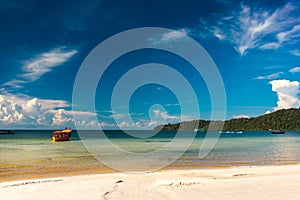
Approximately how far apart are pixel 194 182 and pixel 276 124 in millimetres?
204683

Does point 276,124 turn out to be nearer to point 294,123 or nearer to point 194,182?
point 294,123

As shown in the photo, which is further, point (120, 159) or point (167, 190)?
point (120, 159)

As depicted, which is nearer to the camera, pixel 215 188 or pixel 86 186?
pixel 215 188

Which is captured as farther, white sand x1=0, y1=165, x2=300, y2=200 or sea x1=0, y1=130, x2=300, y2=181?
sea x1=0, y1=130, x2=300, y2=181

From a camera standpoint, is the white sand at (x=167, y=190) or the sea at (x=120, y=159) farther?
the sea at (x=120, y=159)

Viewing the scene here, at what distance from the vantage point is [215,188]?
40.4 ft

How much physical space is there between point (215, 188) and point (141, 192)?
315 cm

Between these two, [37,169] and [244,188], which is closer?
[244,188]

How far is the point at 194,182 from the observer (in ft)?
44.7

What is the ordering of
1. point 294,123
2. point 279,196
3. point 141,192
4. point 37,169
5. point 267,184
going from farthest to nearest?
point 294,123 → point 37,169 → point 267,184 → point 141,192 → point 279,196

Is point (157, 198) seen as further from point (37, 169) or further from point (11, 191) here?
point (37, 169)

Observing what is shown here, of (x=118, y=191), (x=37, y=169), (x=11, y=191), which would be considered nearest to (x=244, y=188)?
(x=118, y=191)

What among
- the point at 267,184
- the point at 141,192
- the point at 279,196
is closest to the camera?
the point at 279,196

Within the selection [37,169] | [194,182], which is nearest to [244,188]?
[194,182]
